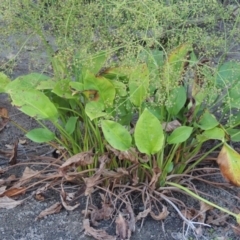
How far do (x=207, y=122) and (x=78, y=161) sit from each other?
596mm

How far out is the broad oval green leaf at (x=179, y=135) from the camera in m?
2.44

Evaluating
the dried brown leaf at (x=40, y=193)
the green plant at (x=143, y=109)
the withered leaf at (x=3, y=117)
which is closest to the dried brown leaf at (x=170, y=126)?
the green plant at (x=143, y=109)

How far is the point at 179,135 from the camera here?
246 cm

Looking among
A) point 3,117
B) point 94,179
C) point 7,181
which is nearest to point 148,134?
point 94,179

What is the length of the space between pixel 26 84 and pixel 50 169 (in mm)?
452

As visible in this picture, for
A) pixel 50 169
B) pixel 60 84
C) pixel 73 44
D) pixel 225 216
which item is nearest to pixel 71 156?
pixel 50 169

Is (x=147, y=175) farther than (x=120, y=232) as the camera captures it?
Yes

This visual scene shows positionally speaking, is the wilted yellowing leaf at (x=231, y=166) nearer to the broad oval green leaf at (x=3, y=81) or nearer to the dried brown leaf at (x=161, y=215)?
the dried brown leaf at (x=161, y=215)

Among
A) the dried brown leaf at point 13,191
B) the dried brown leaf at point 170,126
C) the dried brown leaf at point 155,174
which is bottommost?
the dried brown leaf at point 13,191

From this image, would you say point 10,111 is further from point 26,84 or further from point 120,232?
point 120,232

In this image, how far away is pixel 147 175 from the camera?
2605mm

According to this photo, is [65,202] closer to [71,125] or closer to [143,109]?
[71,125]

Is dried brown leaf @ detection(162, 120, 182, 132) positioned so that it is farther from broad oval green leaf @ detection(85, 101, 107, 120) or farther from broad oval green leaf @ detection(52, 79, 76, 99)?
broad oval green leaf @ detection(52, 79, 76, 99)

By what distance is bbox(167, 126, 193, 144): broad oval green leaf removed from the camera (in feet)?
8.00
